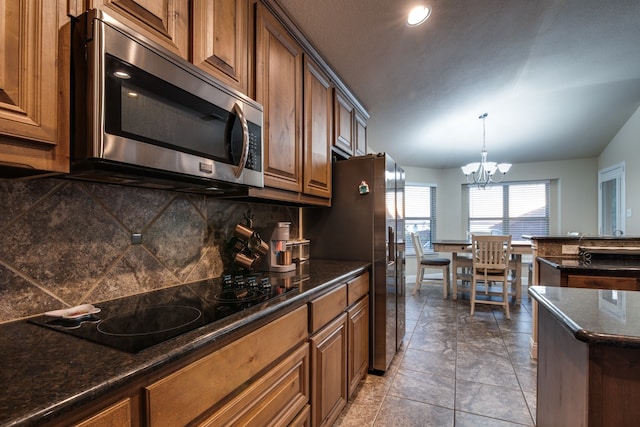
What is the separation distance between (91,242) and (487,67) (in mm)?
3436

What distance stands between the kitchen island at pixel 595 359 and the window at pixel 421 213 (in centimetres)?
498

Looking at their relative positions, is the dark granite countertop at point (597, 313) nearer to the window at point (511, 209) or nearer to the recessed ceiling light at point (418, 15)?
the recessed ceiling light at point (418, 15)

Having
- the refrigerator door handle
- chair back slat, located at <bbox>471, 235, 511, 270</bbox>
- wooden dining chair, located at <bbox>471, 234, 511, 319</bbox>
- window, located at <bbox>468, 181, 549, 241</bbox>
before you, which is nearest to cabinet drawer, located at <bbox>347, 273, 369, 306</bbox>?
the refrigerator door handle

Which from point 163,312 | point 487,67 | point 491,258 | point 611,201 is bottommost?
point 491,258

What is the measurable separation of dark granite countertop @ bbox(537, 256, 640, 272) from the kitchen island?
1007mm

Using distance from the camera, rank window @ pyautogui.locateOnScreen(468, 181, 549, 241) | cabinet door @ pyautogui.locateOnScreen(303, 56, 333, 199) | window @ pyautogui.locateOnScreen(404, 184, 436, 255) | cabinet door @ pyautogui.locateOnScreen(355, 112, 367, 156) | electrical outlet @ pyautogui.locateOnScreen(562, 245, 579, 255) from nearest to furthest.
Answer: cabinet door @ pyautogui.locateOnScreen(303, 56, 333, 199) < electrical outlet @ pyautogui.locateOnScreen(562, 245, 579, 255) < cabinet door @ pyautogui.locateOnScreen(355, 112, 367, 156) < window @ pyautogui.locateOnScreen(468, 181, 549, 241) < window @ pyautogui.locateOnScreen(404, 184, 436, 255)

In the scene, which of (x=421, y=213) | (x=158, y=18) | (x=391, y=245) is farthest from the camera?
(x=421, y=213)

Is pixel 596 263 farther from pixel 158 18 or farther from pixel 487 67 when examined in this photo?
pixel 158 18

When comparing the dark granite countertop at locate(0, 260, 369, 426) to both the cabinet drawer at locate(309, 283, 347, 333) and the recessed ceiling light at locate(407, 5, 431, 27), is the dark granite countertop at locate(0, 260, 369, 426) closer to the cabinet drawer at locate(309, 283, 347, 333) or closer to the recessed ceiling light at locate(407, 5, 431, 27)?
the cabinet drawer at locate(309, 283, 347, 333)

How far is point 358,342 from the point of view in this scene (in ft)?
6.98

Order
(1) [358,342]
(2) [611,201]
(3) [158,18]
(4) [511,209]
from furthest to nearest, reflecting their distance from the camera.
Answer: (4) [511,209] → (2) [611,201] → (1) [358,342] → (3) [158,18]

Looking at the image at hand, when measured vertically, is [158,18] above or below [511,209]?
above

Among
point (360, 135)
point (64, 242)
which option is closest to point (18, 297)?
point (64, 242)

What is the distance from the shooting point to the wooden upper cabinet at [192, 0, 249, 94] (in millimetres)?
1177
